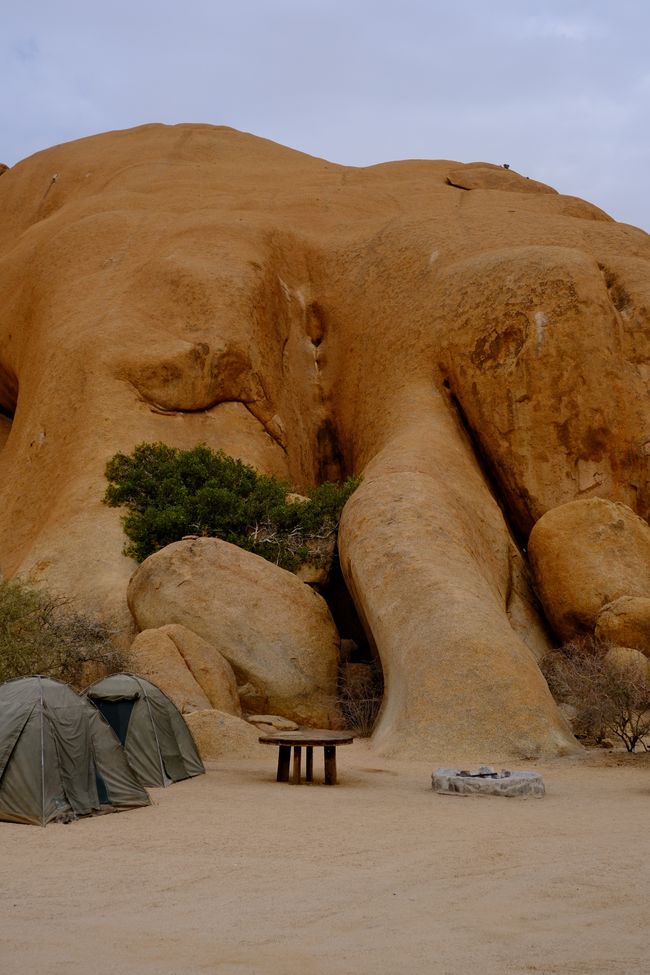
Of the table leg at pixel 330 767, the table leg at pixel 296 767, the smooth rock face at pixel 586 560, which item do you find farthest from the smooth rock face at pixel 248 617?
the table leg at pixel 330 767

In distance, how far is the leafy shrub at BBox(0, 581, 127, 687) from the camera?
17094 mm

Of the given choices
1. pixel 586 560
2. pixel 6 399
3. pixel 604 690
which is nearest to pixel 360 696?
pixel 604 690

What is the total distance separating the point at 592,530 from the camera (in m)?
22.9

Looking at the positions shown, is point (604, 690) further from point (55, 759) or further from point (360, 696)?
point (55, 759)

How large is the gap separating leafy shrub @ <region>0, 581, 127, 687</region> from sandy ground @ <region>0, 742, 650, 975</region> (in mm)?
4481

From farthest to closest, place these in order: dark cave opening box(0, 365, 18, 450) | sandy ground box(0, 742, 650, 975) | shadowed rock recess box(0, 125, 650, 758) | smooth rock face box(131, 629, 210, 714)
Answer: dark cave opening box(0, 365, 18, 450)
shadowed rock recess box(0, 125, 650, 758)
smooth rock face box(131, 629, 210, 714)
sandy ground box(0, 742, 650, 975)

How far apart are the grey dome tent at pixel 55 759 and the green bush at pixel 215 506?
1095 cm

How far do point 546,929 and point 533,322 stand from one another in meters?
20.5

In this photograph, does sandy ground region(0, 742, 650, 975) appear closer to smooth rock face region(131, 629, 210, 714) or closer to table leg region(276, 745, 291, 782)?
table leg region(276, 745, 291, 782)

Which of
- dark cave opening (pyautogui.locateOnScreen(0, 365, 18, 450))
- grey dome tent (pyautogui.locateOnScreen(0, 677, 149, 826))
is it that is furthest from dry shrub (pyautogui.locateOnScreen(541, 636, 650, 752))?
dark cave opening (pyautogui.locateOnScreen(0, 365, 18, 450))

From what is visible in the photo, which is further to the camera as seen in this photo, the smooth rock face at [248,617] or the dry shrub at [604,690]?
the smooth rock face at [248,617]

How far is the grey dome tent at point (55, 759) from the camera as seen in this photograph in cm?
1142

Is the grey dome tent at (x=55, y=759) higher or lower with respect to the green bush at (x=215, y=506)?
lower

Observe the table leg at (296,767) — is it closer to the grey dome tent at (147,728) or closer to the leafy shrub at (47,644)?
the grey dome tent at (147,728)
